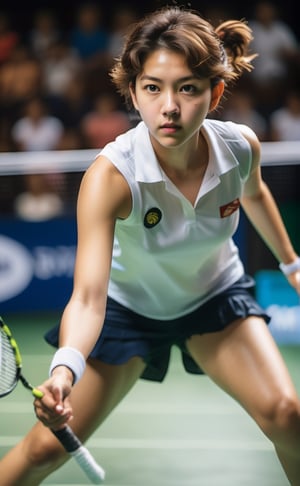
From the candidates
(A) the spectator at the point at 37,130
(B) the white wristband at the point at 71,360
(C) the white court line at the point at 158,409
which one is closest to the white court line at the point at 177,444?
(C) the white court line at the point at 158,409

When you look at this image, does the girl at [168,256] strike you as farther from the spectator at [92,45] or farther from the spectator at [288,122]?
the spectator at [92,45]

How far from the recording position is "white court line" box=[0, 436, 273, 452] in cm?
477

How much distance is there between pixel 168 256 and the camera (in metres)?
3.58

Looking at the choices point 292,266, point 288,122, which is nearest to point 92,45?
point 288,122

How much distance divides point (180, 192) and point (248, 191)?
466 mm

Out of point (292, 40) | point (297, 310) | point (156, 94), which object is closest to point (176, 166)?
point (156, 94)

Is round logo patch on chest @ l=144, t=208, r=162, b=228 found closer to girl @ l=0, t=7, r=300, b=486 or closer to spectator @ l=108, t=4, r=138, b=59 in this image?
girl @ l=0, t=7, r=300, b=486

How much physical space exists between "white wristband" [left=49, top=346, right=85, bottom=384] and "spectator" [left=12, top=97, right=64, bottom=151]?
5.18m

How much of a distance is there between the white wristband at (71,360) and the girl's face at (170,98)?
27.1 inches

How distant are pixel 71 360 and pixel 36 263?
3.86m

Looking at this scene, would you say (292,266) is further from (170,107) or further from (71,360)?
(71,360)

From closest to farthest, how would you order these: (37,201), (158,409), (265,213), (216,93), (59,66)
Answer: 1. (216,93)
2. (265,213)
3. (158,409)
4. (37,201)
5. (59,66)

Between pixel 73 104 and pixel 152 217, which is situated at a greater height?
pixel 152 217

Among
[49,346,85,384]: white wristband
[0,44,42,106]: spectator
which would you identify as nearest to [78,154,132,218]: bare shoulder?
[49,346,85,384]: white wristband
